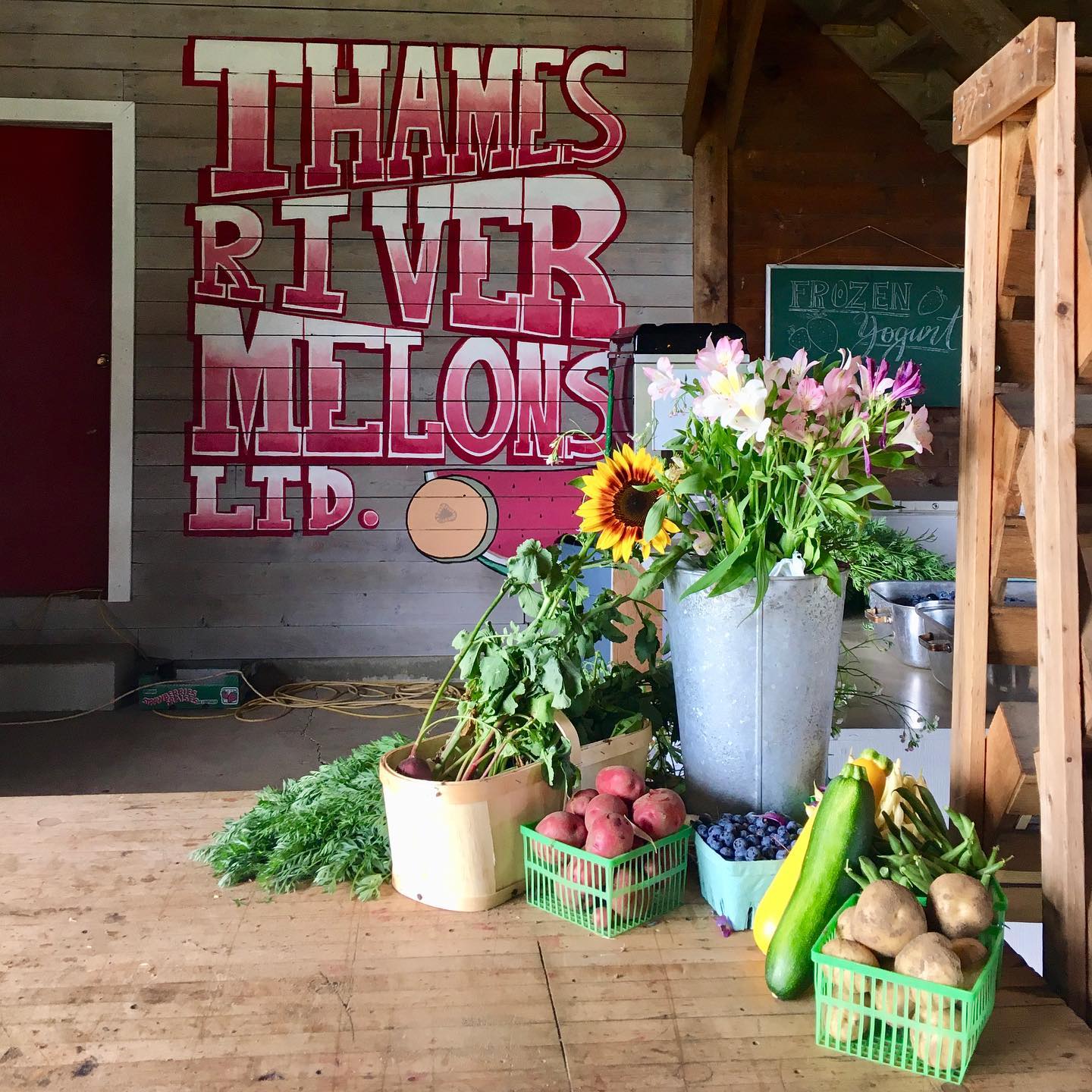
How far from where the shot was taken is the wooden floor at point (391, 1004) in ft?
2.88

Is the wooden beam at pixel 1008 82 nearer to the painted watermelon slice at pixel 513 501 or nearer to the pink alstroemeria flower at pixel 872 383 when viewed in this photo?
the pink alstroemeria flower at pixel 872 383

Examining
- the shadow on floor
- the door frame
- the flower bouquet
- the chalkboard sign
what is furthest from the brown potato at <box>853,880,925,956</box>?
the door frame

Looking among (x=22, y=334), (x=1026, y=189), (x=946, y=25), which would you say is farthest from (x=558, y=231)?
(x=1026, y=189)

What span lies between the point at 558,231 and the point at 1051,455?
404 centimetres

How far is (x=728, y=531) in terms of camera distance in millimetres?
1240

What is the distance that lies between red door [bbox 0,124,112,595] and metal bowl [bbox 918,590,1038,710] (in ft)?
12.7

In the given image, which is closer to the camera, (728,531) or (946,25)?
(728,531)

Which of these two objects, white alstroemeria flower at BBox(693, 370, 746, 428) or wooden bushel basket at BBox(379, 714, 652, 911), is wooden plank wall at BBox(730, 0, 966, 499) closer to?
white alstroemeria flower at BBox(693, 370, 746, 428)

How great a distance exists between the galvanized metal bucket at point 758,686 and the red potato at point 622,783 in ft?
0.40

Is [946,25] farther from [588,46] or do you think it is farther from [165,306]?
[165,306]

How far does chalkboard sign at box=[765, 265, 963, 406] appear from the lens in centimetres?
489

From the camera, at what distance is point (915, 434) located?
1.13 m

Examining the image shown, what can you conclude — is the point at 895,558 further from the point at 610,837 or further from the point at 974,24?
the point at 610,837

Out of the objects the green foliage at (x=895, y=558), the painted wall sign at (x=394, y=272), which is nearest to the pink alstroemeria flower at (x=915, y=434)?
the green foliage at (x=895, y=558)
